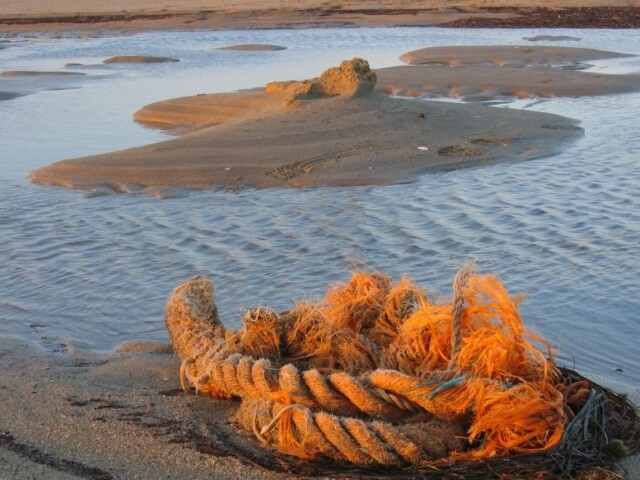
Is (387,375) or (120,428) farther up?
(387,375)

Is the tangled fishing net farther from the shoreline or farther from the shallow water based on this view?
the shoreline

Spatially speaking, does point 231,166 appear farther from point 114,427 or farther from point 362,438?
point 362,438

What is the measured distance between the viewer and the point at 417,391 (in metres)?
3.45

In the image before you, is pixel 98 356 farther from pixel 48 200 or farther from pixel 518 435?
pixel 48 200

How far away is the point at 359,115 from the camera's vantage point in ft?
35.8

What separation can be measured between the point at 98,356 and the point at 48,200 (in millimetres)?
4028

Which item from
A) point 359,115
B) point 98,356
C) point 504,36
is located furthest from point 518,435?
point 504,36

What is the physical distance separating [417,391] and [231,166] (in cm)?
627

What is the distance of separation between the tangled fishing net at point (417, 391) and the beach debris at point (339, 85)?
743cm

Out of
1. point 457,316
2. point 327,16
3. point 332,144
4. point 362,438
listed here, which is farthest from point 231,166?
point 327,16

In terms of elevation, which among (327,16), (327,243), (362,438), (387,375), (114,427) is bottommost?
(327,243)

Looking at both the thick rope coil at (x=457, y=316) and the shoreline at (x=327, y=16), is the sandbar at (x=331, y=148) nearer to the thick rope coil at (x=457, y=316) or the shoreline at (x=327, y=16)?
the thick rope coil at (x=457, y=316)

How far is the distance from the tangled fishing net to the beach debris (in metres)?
7.43

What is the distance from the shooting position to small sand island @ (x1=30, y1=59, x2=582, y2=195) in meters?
9.25
